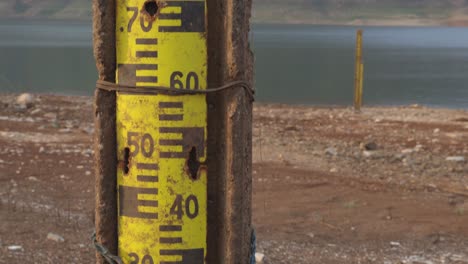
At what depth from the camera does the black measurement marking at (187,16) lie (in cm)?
236

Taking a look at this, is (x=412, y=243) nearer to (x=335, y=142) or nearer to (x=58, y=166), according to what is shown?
(x=58, y=166)

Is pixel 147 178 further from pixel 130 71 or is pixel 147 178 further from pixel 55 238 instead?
pixel 55 238

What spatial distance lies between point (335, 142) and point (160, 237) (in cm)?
1047

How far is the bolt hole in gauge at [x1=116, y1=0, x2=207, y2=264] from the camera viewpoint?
237cm

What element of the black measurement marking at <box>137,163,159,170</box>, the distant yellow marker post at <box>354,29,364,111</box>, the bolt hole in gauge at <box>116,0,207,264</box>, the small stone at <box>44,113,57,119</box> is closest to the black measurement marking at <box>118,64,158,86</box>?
the bolt hole in gauge at <box>116,0,207,264</box>

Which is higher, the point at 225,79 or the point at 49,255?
the point at 225,79

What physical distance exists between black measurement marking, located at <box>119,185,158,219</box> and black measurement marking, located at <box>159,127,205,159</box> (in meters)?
0.13

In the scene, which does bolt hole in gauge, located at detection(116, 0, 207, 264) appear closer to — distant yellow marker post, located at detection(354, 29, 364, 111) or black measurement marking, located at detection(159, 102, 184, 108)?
black measurement marking, located at detection(159, 102, 184, 108)

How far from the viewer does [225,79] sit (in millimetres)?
2424

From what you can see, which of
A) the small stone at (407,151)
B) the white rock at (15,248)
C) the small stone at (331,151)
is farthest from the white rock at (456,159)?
the white rock at (15,248)

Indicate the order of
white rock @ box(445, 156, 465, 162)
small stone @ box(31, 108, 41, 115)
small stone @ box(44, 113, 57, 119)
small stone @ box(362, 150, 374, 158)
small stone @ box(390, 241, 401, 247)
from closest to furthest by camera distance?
small stone @ box(390, 241, 401, 247)
white rock @ box(445, 156, 465, 162)
small stone @ box(362, 150, 374, 158)
small stone @ box(44, 113, 57, 119)
small stone @ box(31, 108, 41, 115)

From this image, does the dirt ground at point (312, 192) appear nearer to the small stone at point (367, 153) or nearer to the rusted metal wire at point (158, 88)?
the small stone at point (367, 153)

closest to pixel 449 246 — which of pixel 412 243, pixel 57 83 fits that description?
pixel 412 243

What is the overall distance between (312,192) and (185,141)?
6.42 m
